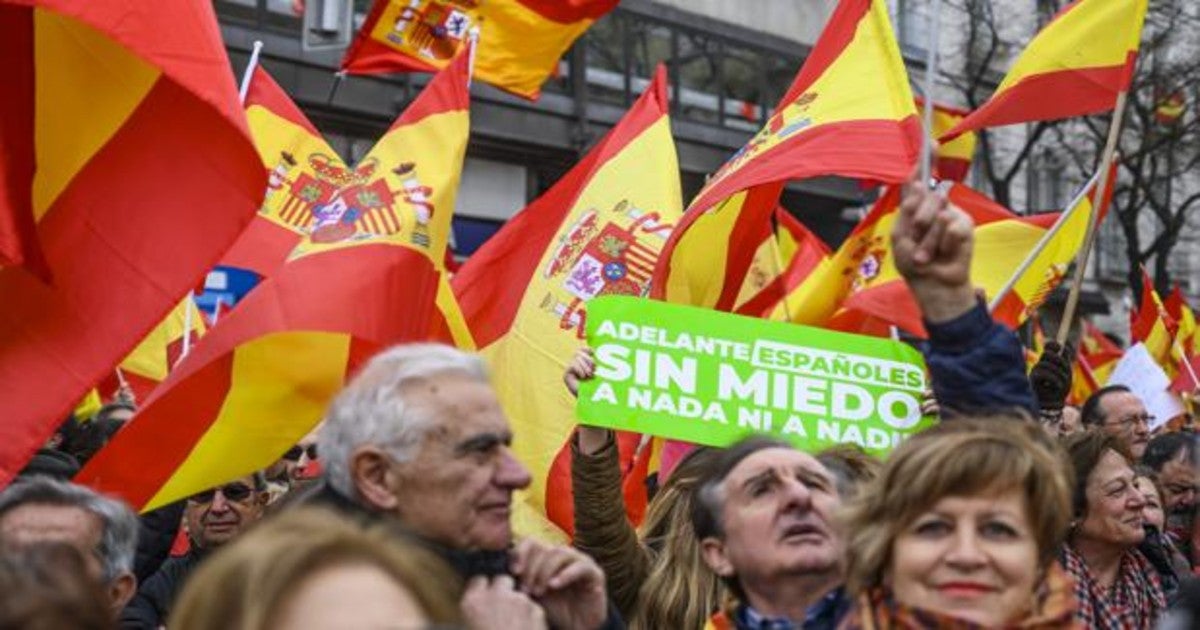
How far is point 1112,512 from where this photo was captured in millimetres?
5523

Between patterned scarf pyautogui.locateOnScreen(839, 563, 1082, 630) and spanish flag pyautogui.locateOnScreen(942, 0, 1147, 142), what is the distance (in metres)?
4.38

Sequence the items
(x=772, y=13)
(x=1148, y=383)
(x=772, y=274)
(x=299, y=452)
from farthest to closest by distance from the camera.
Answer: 1. (x=772, y=13)
2. (x=772, y=274)
3. (x=1148, y=383)
4. (x=299, y=452)

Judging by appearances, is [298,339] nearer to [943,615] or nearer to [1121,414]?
[943,615]

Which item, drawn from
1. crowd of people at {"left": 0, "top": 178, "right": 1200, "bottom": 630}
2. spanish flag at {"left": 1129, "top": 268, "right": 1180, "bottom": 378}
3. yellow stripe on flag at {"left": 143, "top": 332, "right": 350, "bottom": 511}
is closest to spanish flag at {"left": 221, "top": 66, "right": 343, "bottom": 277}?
yellow stripe on flag at {"left": 143, "top": 332, "right": 350, "bottom": 511}

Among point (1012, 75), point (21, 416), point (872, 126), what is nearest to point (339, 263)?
point (21, 416)

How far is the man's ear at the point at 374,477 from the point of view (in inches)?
133

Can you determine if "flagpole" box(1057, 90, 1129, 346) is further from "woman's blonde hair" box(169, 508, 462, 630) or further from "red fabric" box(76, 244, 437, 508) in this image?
"woman's blonde hair" box(169, 508, 462, 630)

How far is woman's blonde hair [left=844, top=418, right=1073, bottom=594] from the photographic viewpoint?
Answer: 3195 mm

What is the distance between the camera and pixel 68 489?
409 cm

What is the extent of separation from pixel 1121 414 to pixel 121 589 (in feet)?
17.1

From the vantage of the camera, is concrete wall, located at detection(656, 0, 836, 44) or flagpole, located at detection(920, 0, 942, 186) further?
concrete wall, located at detection(656, 0, 836, 44)

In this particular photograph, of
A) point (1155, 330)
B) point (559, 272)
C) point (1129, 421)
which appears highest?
point (1155, 330)

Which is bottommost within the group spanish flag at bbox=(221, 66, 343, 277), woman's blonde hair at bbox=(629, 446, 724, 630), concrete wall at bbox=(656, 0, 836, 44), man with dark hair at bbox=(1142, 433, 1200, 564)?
woman's blonde hair at bbox=(629, 446, 724, 630)

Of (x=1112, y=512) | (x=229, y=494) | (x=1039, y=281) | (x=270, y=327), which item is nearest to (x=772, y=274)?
(x=1039, y=281)
